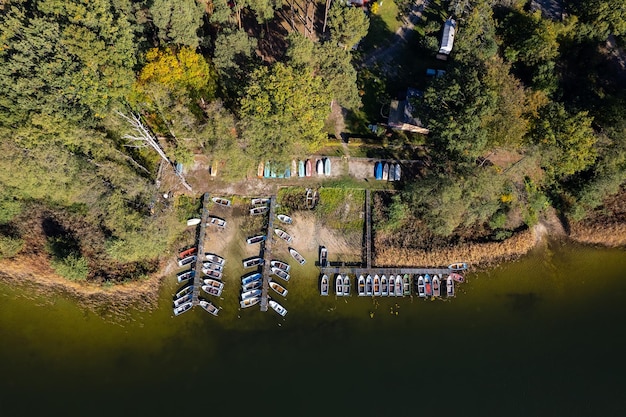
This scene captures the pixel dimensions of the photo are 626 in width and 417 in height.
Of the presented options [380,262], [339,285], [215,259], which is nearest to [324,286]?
[339,285]

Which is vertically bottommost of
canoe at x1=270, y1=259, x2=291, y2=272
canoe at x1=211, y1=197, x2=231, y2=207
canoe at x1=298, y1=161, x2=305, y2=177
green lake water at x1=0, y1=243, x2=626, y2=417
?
green lake water at x1=0, y1=243, x2=626, y2=417

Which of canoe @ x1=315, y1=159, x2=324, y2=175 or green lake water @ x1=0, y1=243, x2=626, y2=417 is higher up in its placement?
canoe @ x1=315, y1=159, x2=324, y2=175

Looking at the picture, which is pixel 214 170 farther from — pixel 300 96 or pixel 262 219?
pixel 300 96

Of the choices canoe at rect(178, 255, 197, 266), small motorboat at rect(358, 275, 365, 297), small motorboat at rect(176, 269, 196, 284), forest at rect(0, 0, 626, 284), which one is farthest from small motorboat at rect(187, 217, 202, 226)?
small motorboat at rect(358, 275, 365, 297)

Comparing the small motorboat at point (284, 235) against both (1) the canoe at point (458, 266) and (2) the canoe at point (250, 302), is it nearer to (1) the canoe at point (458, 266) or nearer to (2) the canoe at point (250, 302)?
(2) the canoe at point (250, 302)

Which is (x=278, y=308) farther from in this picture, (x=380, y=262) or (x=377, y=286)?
(x=380, y=262)

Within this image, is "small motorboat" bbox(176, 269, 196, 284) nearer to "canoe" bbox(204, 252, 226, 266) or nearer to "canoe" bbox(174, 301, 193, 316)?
"canoe" bbox(204, 252, 226, 266)
